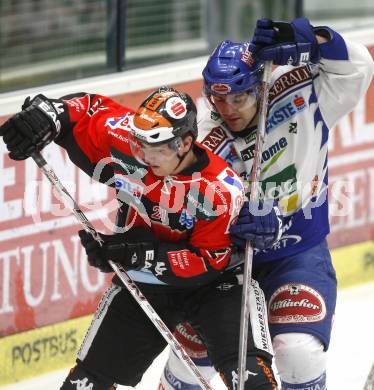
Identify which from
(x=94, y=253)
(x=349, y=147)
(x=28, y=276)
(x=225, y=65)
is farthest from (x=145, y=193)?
(x=349, y=147)

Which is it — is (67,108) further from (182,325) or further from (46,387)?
(46,387)

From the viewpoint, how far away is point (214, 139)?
4539 millimetres

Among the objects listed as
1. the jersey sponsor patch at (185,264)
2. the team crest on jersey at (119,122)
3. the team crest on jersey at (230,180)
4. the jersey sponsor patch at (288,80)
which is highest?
the jersey sponsor patch at (288,80)

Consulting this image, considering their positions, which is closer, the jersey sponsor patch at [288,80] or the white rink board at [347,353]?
the jersey sponsor patch at [288,80]

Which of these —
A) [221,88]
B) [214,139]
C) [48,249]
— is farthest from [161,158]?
[48,249]

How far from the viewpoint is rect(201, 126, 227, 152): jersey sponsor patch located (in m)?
4.52

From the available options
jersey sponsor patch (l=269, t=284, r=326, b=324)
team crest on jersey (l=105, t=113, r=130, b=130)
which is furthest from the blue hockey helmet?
jersey sponsor patch (l=269, t=284, r=326, b=324)

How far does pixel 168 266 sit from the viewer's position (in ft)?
13.5

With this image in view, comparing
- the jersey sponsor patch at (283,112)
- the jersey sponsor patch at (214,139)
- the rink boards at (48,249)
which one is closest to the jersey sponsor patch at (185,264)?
the jersey sponsor patch at (214,139)

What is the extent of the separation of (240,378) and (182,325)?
68cm

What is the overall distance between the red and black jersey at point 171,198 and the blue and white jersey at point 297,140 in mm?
336

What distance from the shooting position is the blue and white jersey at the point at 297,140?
4496mm

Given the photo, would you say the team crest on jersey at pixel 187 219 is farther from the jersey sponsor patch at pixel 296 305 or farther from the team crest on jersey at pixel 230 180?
the jersey sponsor patch at pixel 296 305

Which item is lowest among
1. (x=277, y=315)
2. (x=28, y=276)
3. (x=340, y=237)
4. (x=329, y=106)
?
(x=340, y=237)
